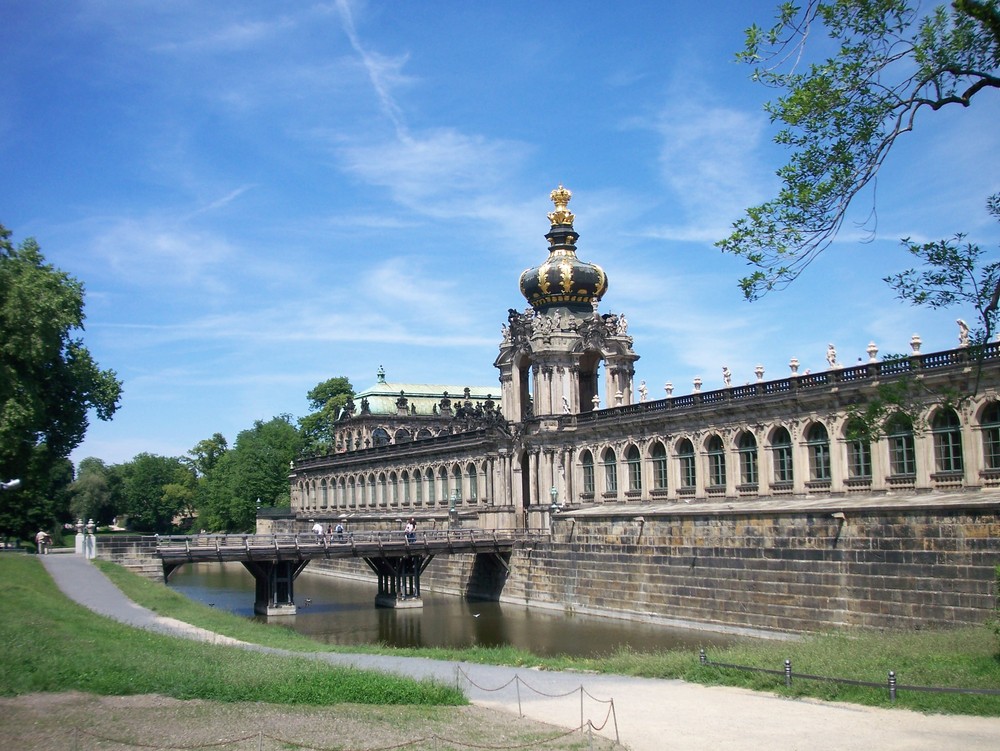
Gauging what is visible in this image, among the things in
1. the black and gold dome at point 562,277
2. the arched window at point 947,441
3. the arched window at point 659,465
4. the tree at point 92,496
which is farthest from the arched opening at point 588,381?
the tree at point 92,496

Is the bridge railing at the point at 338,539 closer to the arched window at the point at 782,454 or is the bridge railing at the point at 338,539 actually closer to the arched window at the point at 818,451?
the arched window at the point at 782,454

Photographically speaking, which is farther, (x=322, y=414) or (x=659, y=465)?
(x=322, y=414)

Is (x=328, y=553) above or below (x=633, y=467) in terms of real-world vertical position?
below

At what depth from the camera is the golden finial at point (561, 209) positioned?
60875 mm

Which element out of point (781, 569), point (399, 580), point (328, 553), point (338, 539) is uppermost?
point (338, 539)

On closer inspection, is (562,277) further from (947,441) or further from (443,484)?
(947,441)

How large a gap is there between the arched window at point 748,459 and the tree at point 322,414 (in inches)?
2817

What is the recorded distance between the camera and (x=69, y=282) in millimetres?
52656

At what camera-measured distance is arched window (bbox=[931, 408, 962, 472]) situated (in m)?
33.6

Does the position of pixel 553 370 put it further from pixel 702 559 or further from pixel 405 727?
pixel 405 727

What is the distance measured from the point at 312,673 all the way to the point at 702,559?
23.0m

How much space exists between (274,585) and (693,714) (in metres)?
33.4

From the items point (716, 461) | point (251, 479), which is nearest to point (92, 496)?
point (251, 479)

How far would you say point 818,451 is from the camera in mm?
39125
